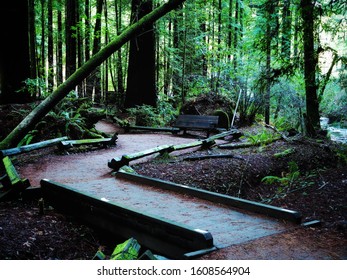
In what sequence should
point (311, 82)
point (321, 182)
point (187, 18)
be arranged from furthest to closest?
point (187, 18), point (311, 82), point (321, 182)

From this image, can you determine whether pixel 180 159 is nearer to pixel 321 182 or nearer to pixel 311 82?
pixel 321 182

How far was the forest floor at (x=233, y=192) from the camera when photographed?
13.4 ft

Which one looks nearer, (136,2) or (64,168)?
(64,168)

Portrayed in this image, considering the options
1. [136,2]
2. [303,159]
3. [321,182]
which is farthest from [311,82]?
[136,2]

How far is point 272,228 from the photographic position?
15.1 ft

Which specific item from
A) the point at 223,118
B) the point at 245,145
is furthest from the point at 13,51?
the point at 223,118

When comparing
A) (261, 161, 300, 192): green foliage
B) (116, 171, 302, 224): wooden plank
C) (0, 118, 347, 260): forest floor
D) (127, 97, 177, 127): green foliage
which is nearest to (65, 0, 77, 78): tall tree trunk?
(127, 97, 177, 127): green foliage

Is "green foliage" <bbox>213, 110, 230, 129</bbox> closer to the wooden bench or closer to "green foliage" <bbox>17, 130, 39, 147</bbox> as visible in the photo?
the wooden bench

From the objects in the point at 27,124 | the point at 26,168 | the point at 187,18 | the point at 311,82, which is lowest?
the point at 26,168

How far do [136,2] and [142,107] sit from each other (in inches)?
217

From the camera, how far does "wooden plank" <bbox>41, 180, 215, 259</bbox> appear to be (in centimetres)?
395

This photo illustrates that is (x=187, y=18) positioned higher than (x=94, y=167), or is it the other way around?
(x=187, y=18)

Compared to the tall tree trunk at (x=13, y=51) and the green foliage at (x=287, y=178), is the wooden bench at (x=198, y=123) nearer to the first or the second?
the green foliage at (x=287, y=178)

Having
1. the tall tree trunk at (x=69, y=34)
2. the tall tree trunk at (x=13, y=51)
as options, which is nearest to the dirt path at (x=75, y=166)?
the tall tree trunk at (x=13, y=51)
